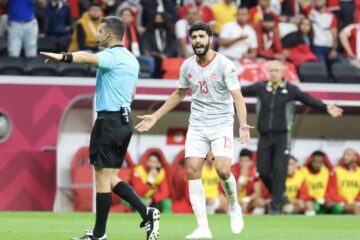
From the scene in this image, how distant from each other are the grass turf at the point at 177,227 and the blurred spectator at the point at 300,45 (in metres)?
5.12

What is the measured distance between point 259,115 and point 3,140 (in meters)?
4.70

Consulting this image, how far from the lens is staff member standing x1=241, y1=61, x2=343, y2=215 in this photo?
18.2 meters

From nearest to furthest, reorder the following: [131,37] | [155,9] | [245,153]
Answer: [245,153], [131,37], [155,9]

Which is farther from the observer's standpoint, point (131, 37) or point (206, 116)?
point (131, 37)

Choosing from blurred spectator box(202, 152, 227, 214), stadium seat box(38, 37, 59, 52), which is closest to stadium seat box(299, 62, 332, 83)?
blurred spectator box(202, 152, 227, 214)

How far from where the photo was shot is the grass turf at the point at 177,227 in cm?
1255

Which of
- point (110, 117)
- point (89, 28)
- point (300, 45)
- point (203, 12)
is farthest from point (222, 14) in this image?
point (110, 117)

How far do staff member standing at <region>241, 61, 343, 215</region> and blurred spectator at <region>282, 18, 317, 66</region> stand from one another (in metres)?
3.90

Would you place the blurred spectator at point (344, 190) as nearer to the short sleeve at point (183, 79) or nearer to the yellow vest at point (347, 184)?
the yellow vest at point (347, 184)

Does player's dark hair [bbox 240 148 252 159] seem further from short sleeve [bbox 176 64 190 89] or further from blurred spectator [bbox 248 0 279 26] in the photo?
short sleeve [bbox 176 64 190 89]

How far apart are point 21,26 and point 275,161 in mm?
5422

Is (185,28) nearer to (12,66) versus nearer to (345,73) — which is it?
(345,73)

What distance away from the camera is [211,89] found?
1209 cm

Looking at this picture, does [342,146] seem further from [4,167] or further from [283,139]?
[4,167]
